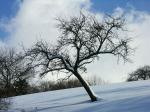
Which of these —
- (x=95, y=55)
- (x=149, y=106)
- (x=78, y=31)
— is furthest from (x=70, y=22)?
(x=149, y=106)

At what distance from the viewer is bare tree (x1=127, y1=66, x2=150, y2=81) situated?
336ft

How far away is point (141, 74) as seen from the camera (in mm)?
103500

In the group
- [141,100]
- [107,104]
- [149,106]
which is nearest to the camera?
[149,106]

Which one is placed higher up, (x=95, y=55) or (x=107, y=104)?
(x=95, y=55)

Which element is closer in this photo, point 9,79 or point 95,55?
point 95,55

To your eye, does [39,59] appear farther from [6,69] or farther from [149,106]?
[6,69]

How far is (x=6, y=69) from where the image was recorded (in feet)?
232

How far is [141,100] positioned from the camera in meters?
21.3

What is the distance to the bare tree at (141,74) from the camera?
10251 centimetres

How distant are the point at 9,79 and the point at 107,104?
47.5m

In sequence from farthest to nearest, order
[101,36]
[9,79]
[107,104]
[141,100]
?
[9,79]
[101,36]
[107,104]
[141,100]

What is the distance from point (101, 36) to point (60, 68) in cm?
323

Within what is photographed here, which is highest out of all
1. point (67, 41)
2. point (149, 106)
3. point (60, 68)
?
point (67, 41)

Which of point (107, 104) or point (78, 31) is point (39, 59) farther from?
point (107, 104)
